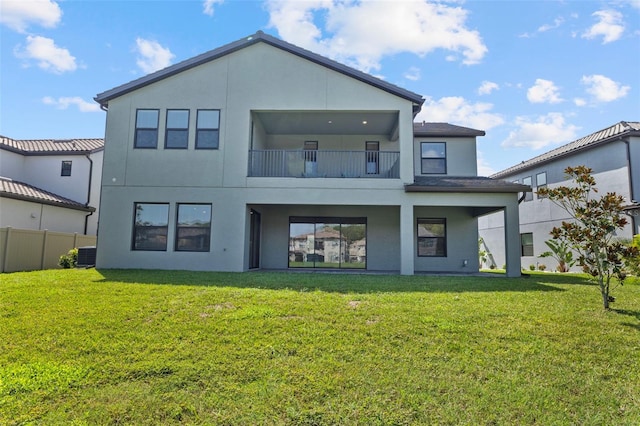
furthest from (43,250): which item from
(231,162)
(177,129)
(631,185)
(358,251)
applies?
(631,185)

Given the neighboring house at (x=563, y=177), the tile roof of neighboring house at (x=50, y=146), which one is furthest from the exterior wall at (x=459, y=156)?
the tile roof of neighboring house at (x=50, y=146)

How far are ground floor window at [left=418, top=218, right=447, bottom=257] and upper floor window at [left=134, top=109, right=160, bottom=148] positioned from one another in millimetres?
10718

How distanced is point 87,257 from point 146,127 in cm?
545

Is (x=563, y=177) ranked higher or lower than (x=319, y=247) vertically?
higher

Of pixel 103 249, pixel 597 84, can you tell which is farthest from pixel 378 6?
pixel 103 249

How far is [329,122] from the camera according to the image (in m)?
13.8

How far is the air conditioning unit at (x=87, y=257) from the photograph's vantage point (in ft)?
44.9

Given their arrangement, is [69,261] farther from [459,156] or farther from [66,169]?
[459,156]

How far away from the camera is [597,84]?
44.6 feet

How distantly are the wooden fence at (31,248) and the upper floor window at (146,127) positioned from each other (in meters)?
5.85

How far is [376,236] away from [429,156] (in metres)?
4.12

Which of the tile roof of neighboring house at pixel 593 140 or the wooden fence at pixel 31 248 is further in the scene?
the tile roof of neighboring house at pixel 593 140

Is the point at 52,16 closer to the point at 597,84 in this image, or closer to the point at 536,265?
the point at 597,84

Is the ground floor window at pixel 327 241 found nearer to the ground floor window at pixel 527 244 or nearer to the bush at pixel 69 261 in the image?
the bush at pixel 69 261
